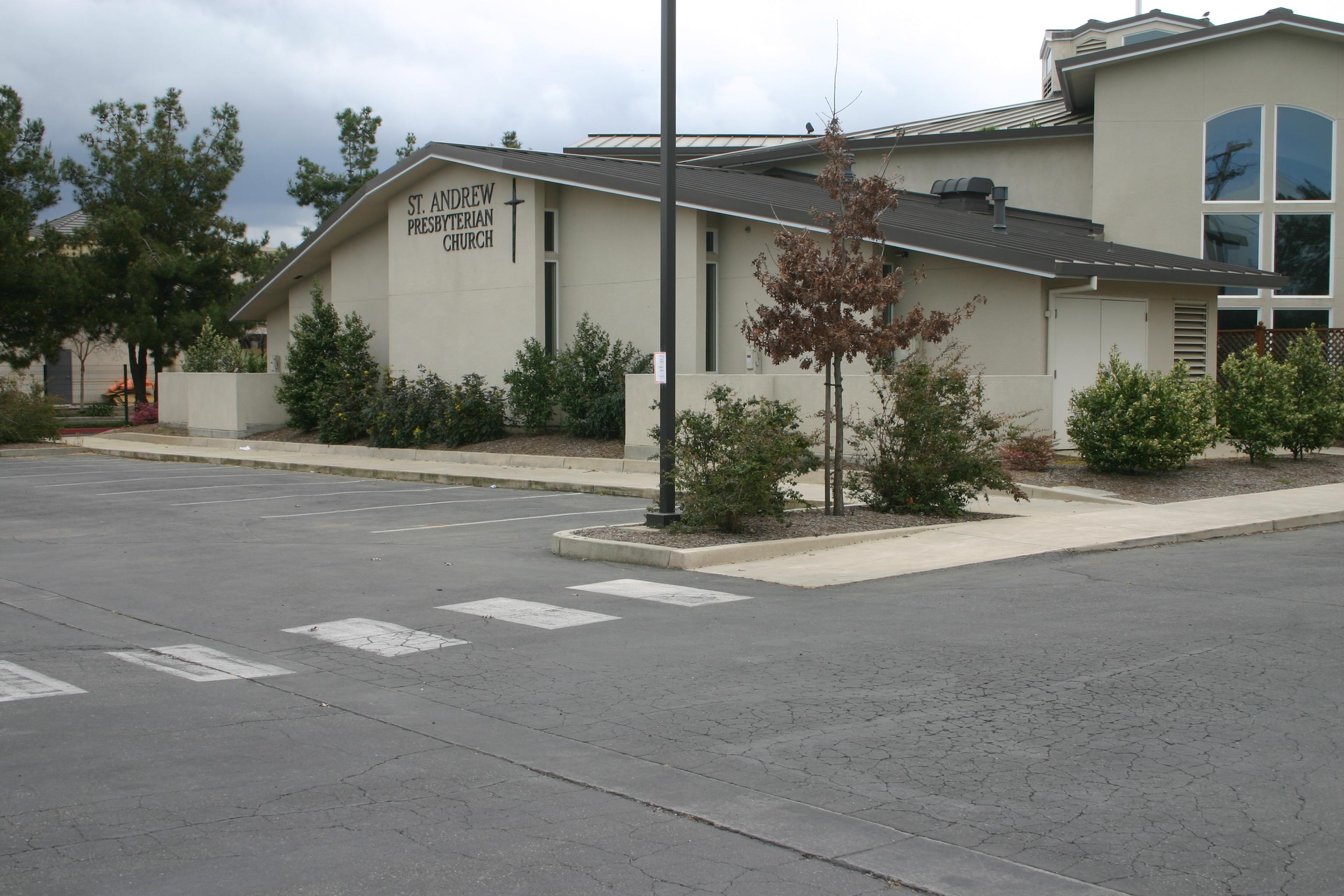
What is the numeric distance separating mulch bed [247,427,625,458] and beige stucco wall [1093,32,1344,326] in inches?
487

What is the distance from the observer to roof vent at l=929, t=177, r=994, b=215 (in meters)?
27.3

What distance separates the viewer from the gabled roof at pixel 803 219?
19.3 meters

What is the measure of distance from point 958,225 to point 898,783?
62.3 ft

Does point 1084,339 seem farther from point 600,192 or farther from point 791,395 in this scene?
point 600,192

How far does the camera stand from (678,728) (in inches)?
241

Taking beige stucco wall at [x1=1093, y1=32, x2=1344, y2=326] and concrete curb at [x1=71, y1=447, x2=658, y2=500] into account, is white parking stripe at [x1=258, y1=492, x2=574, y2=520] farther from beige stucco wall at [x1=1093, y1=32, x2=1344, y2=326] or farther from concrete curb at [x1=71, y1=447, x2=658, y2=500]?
beige stucco wall at [x1=1093, y1=32, x2=1344, y2=326]

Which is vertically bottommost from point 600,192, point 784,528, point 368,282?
point 784,528

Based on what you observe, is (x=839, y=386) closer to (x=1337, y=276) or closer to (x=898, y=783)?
(x=898, y=783)

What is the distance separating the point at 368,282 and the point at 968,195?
15230 millimetres

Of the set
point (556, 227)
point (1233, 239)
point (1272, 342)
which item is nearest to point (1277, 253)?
point (1233, 239)

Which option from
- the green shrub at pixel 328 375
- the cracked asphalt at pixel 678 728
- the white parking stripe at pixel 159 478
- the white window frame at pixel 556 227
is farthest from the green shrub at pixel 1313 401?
the green shrub at pixel 328 375

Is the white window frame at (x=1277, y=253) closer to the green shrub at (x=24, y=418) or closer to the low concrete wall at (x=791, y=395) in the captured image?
the low concrete wall at (x=791, y=395)

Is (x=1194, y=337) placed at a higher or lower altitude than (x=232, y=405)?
higher

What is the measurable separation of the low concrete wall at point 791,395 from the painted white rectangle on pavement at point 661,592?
258 inches
